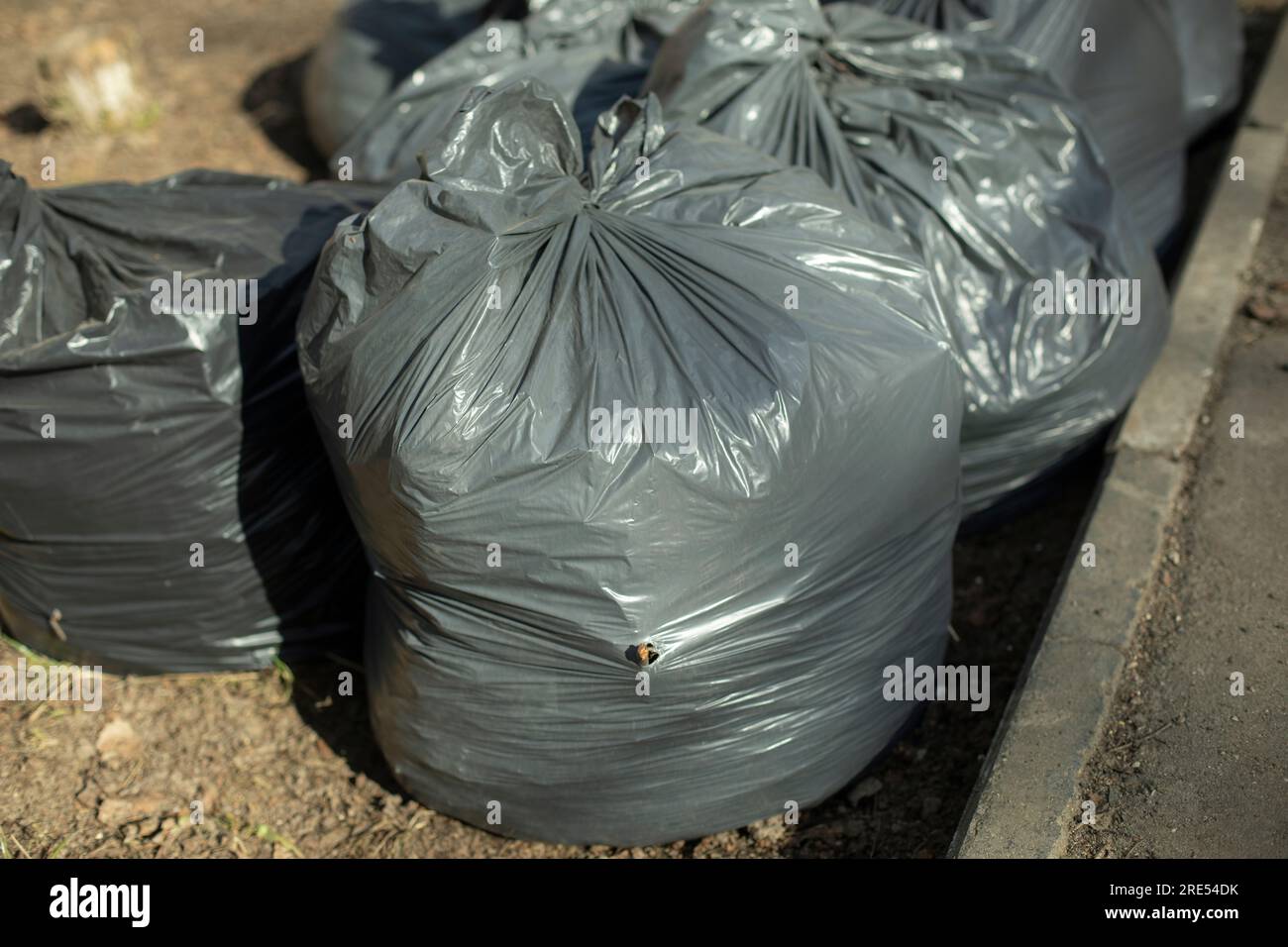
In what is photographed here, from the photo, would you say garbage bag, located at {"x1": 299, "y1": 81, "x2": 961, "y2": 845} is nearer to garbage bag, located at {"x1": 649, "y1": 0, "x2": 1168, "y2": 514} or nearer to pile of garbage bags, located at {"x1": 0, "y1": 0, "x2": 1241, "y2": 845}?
pile of garbage bags, located at {"x1": 0, "y1": 0, "x2": 1241, "y2": 845}

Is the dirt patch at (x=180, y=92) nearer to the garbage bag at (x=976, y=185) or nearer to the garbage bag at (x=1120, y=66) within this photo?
the garbage bag at (x=976, y=185)

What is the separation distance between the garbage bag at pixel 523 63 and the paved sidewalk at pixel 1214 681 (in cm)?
157

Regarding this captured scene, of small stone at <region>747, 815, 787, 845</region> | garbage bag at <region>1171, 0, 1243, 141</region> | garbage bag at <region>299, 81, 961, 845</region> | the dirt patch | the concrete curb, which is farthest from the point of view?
the dirt patch

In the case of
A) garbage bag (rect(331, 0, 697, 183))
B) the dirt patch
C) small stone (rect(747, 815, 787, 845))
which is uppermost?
garbage bag (rect(331, 0, 697, 183))

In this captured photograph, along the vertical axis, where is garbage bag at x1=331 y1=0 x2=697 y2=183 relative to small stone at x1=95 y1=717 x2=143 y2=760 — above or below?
above

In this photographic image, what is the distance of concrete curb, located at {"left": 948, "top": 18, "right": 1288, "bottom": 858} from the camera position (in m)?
2.07

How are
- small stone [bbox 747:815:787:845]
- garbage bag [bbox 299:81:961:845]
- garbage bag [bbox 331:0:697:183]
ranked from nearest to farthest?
garbage bag [bbox 299:81:961:845] → small stone [bbox 747:815:787:845] → garbage bag [bbox 331:0:697:183]

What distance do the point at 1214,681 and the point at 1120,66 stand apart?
5.98 feet

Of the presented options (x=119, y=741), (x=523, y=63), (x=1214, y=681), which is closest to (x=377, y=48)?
(x=523, y=63)

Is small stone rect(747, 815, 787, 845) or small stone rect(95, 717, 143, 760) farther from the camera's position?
small stone rect(95, 717, 143, 760)

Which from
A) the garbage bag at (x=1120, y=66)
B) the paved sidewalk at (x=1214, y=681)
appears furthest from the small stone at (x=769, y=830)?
the garbage bag at (x=1120, y=66)

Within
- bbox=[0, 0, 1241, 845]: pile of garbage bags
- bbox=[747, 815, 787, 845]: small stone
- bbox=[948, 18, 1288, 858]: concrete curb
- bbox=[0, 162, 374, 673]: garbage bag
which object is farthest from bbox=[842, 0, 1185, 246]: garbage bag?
bbox=[747, 815, 787, 845]: small stone
